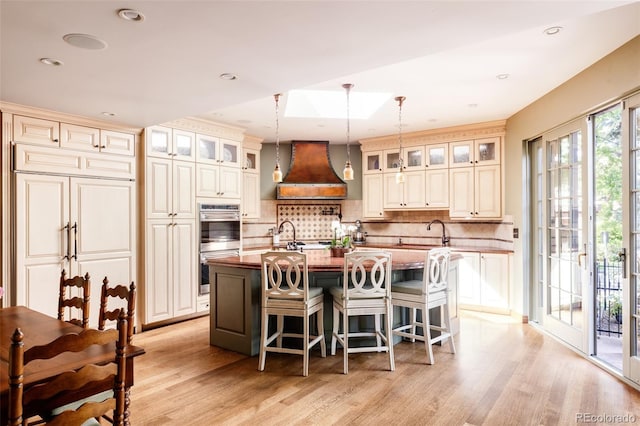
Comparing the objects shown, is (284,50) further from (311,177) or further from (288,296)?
(311,177)

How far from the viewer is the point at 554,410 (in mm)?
2570

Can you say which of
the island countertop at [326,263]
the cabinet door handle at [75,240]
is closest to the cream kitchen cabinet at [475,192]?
the island countertop at [326,263]

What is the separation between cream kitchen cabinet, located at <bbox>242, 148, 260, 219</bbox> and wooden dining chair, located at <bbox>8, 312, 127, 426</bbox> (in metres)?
4.33

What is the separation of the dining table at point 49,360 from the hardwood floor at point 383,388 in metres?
0.82

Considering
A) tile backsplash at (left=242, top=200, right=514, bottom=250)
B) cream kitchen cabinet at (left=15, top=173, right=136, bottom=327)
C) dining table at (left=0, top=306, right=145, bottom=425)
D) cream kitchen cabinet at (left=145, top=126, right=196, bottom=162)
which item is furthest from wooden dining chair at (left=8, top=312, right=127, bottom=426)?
tile backsplash at (left=242, top=200, right=514, bottom=250)

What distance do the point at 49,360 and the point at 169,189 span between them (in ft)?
10.5

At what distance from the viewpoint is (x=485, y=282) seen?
5.23 metres

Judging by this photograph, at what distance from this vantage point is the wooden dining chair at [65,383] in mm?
1348

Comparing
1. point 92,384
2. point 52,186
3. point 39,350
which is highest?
point 52,186

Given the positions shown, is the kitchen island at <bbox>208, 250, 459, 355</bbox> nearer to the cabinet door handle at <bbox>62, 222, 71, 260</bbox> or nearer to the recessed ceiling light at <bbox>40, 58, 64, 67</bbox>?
the cabinet door handle at <bbox>62, 222, 71, 260</bbox>

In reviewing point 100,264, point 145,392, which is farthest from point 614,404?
point 100,264

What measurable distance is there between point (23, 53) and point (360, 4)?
2.11 metres

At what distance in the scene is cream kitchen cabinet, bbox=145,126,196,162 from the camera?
4.53 metres

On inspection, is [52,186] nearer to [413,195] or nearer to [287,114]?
[287,114]
